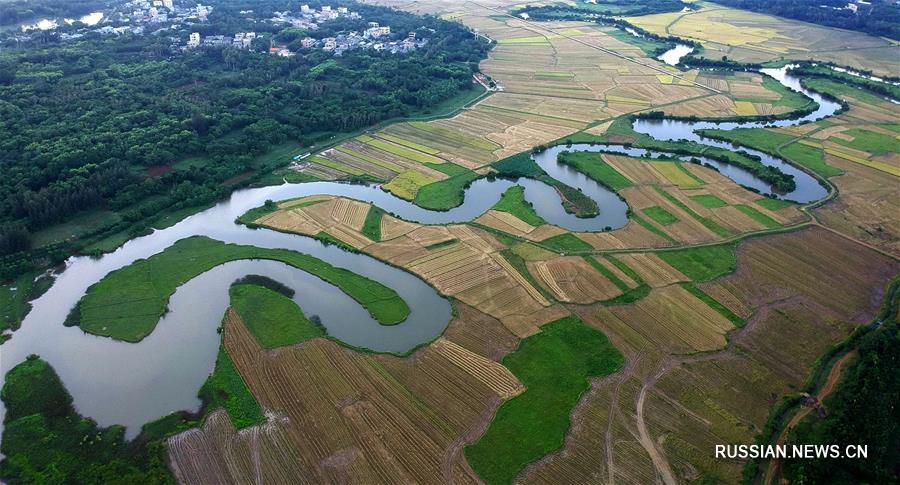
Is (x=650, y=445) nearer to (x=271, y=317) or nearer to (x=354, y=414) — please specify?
(x=354, y=414)

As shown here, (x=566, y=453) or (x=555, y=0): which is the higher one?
(x=555, y=0)

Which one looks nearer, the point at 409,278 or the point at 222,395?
the point at 222,395

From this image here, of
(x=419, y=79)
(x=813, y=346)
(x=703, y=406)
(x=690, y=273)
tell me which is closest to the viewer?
(x=703, y=406)

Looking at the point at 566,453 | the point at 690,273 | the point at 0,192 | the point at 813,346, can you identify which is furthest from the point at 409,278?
the point at 0,192

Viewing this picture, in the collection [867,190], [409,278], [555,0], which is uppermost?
[555,0]

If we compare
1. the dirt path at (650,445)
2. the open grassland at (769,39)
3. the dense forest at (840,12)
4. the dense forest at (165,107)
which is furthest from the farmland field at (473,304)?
the dense forest at (840,12)

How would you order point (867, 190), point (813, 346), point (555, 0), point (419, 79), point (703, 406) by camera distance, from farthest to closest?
point (555, 0)
point (419, 79)
point (867, 190)
point (813, 346)
point (703, 406)

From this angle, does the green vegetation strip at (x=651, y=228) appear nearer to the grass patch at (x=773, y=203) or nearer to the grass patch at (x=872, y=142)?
the grass patch at (x=773, y=203)

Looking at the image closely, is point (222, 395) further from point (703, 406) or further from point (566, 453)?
point (703, 406)
